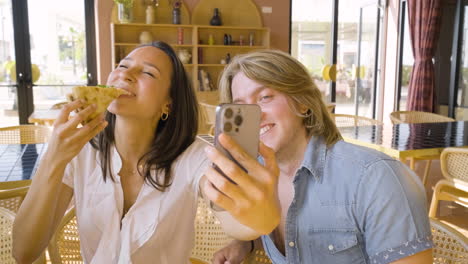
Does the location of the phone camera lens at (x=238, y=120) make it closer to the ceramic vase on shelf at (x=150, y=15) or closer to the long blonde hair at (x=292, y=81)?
the long blonde hair at (x=292, y=81)

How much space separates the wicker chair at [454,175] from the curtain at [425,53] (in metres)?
4.52

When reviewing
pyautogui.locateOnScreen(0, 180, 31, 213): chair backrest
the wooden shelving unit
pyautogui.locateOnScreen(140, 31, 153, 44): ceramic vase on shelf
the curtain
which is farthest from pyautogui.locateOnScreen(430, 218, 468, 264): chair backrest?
the curtain

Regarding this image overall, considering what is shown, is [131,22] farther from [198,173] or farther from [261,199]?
[261,199]

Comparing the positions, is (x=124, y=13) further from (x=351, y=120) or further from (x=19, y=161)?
(x=19, y=161)

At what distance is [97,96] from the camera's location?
1.27 m

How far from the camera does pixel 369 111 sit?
8.38 meters

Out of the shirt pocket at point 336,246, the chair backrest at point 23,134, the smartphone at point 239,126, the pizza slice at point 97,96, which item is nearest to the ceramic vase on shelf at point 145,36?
the chair backrest at point 23,134

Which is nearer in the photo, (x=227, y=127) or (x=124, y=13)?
(x=227, y=127)

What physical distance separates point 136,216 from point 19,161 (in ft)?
4.51

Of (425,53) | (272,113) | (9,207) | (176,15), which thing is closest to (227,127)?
(272,113)

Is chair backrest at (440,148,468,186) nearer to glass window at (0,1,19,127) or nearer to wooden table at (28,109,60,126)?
wooden table at (28,109,60,126)

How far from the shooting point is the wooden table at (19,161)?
6.88 ft

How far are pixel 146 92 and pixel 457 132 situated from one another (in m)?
2.98

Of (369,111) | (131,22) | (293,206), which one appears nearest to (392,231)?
→ (293,206)
